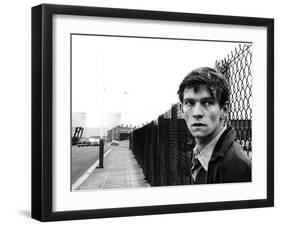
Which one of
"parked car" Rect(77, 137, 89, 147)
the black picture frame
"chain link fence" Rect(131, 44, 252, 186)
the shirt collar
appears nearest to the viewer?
the black picture frame

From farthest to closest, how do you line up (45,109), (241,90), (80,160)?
(241,90) < (80,160) < (45,109)

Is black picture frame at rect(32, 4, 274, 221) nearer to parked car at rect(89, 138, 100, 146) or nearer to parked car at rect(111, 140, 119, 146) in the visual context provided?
parked car at rect(89, 138, 100, 146)

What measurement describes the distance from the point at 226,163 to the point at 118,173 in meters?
0.65

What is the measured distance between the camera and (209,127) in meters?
3.21

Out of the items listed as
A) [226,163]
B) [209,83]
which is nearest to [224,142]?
[226,163]

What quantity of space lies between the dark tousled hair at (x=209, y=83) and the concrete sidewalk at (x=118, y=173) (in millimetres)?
436

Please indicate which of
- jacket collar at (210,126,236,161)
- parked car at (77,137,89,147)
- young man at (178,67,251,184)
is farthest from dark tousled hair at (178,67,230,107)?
parked car at (77,137,89,147)

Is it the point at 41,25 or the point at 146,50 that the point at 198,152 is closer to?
the point at 146,50

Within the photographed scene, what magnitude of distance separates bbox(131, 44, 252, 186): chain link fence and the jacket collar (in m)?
0.04

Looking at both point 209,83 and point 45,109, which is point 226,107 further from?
point 45,109

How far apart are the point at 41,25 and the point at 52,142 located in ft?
1.93

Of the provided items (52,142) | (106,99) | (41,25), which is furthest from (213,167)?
(41,25)

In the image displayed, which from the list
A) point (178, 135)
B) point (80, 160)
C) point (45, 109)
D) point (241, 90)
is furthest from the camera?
point (241, 90)

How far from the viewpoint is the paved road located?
2939 millimetres
